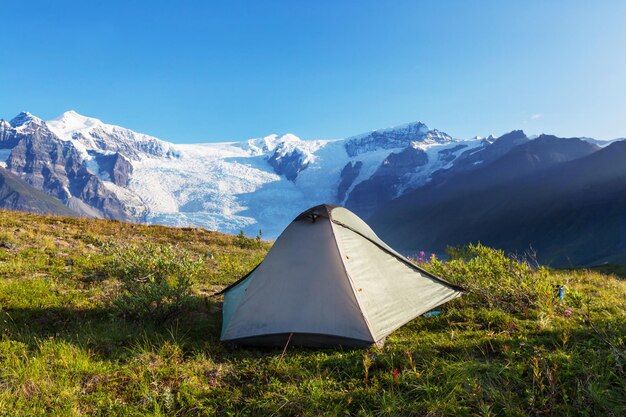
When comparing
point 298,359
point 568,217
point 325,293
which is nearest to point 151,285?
point 298,359

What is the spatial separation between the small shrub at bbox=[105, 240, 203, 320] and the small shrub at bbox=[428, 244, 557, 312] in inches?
276

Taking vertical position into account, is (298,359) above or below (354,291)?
below

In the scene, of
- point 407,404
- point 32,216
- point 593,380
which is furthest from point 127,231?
point 593,380

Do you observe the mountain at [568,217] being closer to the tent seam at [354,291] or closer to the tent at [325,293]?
the tent at [325,293]

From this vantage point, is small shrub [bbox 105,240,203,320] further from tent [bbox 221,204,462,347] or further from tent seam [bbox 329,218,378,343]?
tent seam [bbox 329,218,378,343]

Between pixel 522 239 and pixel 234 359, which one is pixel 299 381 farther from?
pixel 522 239

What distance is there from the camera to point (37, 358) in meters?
5.35

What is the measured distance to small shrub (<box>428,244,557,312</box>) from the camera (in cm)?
802

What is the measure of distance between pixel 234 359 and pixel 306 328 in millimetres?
1340

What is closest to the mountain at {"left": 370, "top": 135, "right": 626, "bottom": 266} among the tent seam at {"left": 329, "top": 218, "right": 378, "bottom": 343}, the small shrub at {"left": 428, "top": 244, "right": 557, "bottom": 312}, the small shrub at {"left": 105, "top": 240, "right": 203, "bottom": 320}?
the small shrub at {"left": 428, "top": 244, "right": 557, "bottom": 312}

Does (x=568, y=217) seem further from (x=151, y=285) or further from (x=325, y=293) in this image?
(x=151, y=285)

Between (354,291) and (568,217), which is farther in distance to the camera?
(568,217)

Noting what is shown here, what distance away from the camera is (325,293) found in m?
6.59

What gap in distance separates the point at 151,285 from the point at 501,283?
27.9 ft
